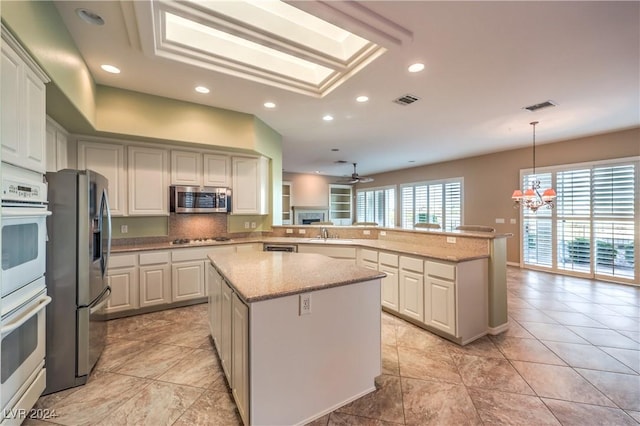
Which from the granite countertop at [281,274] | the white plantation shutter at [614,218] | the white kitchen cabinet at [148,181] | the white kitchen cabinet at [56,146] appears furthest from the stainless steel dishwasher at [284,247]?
the white plantation shutter at [614,218]

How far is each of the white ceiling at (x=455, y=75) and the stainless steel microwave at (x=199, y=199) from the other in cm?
125

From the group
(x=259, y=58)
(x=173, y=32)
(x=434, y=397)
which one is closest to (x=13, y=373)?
(x=434, y=397)

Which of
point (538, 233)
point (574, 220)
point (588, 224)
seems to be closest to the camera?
point (588, 224)

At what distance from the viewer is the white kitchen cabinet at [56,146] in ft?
8.85

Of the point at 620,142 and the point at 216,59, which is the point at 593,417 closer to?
the point at 216,59

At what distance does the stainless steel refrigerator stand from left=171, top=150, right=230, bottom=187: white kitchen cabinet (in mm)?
1788

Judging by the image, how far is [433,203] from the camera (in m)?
8.14

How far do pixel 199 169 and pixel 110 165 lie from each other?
1074 mm

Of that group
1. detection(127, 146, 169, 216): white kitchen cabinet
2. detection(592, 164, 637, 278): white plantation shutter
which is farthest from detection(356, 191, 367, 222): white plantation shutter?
detection(127, 146, 169, 216): white kitchen cabinet

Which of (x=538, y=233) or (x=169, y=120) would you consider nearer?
(x=169, y=120)

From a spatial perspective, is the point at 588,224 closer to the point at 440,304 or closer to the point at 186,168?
the point at 440,304

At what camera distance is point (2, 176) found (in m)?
1.36

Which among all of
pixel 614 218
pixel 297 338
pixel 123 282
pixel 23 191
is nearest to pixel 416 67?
pixel 297 338

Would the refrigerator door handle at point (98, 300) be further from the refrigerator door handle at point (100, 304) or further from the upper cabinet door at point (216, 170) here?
the upper cabinet door at point (216, 170)
